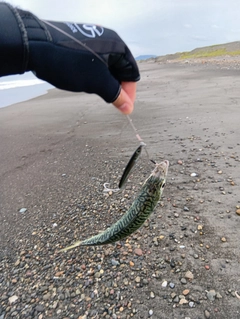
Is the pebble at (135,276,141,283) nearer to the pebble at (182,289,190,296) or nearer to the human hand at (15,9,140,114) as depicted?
the pebble at (182,289,190,296)

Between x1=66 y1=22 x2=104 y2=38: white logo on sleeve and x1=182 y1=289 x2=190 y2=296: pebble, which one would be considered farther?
x1=182 y1=289 x2=190 y2=296: pebble

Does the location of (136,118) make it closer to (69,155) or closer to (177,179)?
(69,155)

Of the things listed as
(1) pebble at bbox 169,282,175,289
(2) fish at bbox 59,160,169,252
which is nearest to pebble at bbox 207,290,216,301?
(1) pebble at bbox 169,282,175,289

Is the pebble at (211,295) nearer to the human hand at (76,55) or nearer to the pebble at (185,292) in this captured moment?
the pebble at (185,292)

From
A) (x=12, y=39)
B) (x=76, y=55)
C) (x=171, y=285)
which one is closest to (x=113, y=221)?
(x=171, y=285)

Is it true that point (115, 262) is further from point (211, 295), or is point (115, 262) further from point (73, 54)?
point (73, 54)
